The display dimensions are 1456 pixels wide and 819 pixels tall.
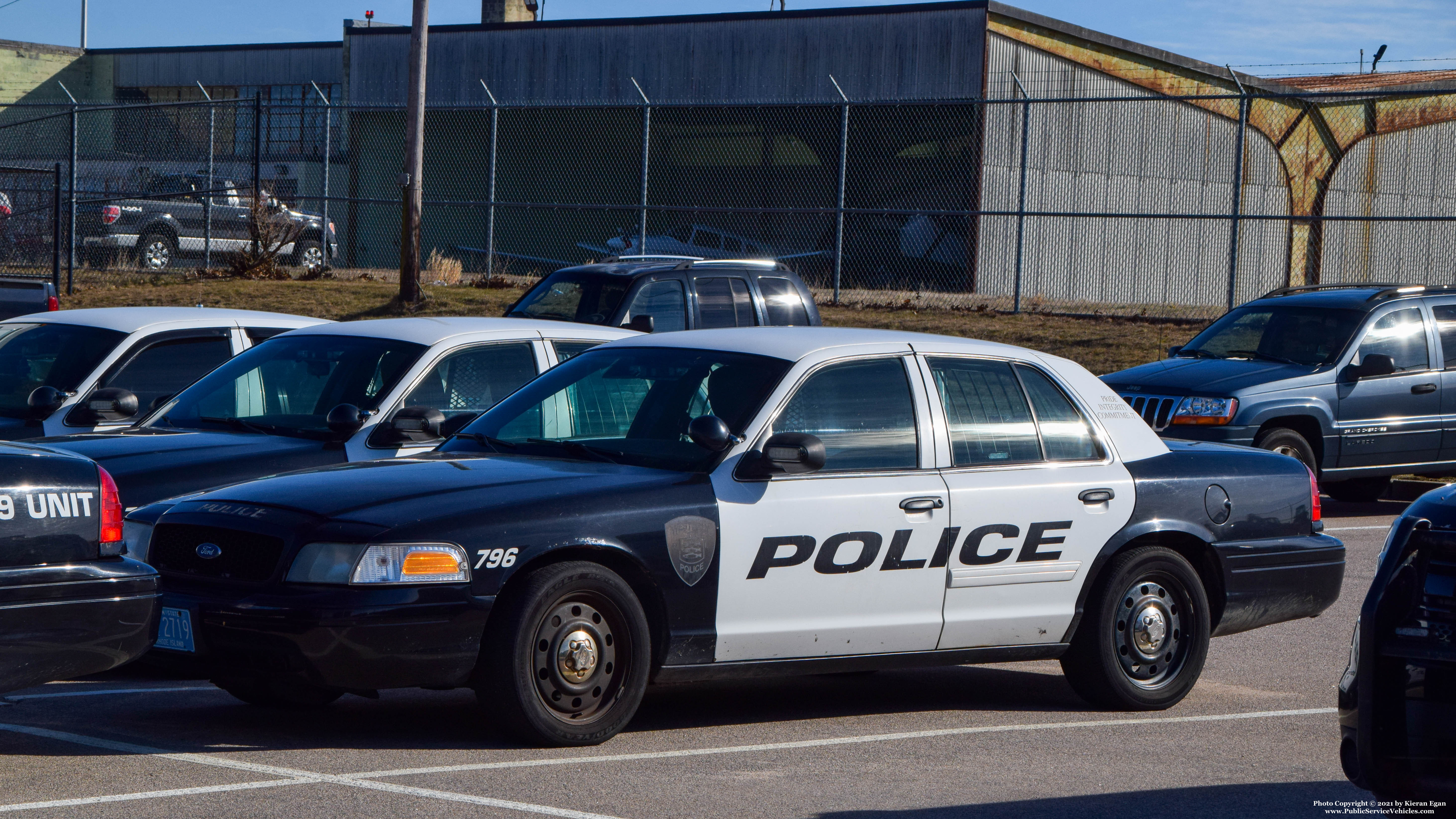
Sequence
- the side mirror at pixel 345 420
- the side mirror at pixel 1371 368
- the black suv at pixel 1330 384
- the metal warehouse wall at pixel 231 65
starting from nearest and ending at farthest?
the side mirror at pixel 345 420 → the black suv at pixel 1330 384 → the side mirror at pixel 1371 368 → the metal warehouse wall at pixel 231 65

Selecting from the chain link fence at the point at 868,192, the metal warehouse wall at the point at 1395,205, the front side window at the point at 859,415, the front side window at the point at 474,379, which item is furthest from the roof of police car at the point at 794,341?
the metal warehouse wall at the point at 1395,205

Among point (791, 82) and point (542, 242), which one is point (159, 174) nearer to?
point (542, 242)

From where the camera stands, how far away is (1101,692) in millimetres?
7059

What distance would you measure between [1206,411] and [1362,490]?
2854mm

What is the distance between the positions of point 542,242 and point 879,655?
105 feet

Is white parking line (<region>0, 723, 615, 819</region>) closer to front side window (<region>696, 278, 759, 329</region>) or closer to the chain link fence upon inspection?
front side window (<region>696, 278, 759, 329</region>)

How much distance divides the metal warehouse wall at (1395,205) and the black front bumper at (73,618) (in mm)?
31344

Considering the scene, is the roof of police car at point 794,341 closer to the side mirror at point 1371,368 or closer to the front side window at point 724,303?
the front side window at point 724,303

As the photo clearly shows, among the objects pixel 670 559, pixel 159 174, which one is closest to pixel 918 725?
pixel 670 559

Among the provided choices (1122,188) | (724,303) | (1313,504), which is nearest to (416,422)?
(1313,504)

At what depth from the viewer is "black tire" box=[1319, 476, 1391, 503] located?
15.0 m

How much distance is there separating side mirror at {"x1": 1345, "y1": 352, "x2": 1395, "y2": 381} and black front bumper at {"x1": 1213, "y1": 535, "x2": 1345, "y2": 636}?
247 inches

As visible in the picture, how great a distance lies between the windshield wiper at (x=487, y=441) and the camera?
6855 mm

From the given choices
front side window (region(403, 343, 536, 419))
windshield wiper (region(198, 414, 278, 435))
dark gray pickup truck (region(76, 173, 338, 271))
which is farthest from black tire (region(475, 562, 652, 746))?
dark gray pickup truck (region(76, 173, 338, 271))
